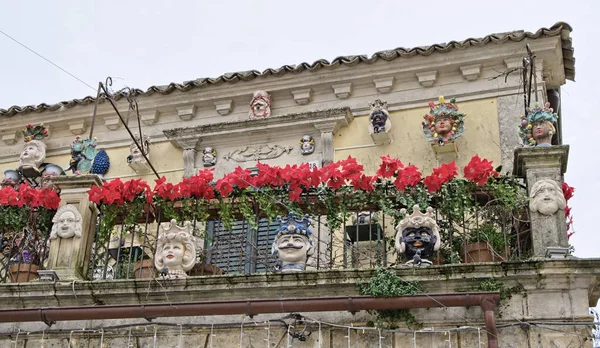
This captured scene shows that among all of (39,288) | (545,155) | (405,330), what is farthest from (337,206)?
(39,288)

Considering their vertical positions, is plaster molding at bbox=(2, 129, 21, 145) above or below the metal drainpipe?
above

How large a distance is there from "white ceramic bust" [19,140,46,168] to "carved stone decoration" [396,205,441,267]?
6.93 metres

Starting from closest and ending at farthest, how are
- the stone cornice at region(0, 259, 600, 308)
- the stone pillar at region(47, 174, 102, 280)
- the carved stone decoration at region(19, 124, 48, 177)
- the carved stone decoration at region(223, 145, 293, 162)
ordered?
the stone cornice at region(0, 259, 600, 308)
the stone pillar at region(47, 174, 102, 280)
the carved stone decoration at region(223, 145, 293, 162)
the carved stone decoration at region(19, 124, 48, 177)

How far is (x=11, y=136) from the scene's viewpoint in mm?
13828

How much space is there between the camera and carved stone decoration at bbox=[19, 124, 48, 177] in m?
13.3

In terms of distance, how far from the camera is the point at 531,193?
8.73 m

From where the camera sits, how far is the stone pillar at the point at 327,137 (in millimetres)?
11977

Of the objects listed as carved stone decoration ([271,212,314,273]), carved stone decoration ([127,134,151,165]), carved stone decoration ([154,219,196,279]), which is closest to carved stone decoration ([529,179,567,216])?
carved stone decoration ([271,212,314,273])

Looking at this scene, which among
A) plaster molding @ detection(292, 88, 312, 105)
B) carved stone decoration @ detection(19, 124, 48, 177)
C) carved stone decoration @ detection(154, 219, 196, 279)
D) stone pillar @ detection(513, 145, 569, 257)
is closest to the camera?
stone pillar @ detection(513, 145, 569, 257)

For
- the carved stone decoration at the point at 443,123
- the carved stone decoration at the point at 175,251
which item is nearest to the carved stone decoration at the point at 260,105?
the carved stone decoration at the point at 443,123

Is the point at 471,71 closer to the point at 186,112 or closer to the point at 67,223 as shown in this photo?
the point at 186,112

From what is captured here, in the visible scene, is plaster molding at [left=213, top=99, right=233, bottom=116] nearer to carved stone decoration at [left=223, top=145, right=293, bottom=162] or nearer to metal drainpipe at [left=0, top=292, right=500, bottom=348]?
carved stone decoration at [left=223, top=145, right=293, bottom=162]

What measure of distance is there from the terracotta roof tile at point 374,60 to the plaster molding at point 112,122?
37 centimetres

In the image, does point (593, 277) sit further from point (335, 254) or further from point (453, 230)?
point (335, 254)
